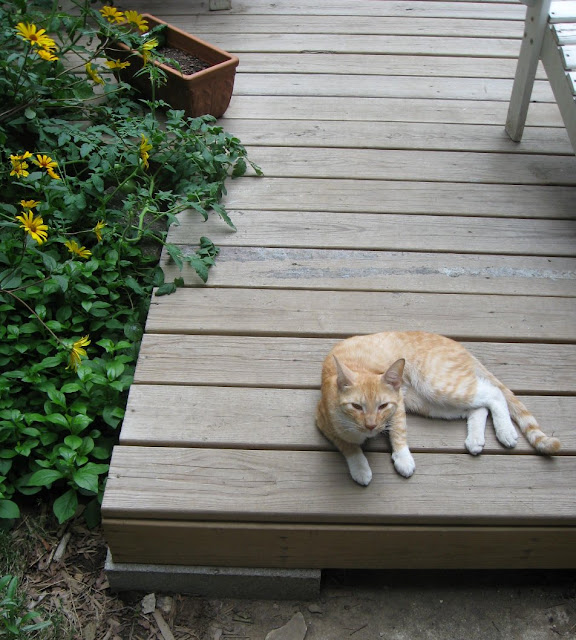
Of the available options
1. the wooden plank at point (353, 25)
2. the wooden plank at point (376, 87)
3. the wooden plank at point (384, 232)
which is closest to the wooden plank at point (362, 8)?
the wooden plank at point (353, 25)

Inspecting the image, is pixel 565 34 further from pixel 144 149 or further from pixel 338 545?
pixel 338 545

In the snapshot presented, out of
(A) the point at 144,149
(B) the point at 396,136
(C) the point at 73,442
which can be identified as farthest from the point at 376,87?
(C) the point at 73,442

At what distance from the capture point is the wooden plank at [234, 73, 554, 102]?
3549 mm

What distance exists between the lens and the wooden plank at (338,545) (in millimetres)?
1946

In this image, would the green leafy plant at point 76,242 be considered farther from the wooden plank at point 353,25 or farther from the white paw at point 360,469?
the wooden plank at point 353,25

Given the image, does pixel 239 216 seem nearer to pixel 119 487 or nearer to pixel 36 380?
pixel 36 380

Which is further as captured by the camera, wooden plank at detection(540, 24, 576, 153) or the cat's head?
wooden plank at detection(540, 24, 576, 153)

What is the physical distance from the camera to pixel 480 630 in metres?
2.11

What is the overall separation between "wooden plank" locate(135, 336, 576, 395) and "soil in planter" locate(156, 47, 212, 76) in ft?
4.91

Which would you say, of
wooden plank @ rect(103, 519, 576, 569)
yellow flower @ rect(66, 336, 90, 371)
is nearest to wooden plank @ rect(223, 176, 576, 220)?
yellow flower @ rect(66, 336, 90, 371)

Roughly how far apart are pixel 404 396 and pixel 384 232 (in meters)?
0.87

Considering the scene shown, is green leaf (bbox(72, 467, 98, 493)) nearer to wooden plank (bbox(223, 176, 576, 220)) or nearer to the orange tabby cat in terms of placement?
the orange tabby cat

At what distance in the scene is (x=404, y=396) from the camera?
2.13 metres

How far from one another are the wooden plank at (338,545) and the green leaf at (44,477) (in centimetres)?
29
